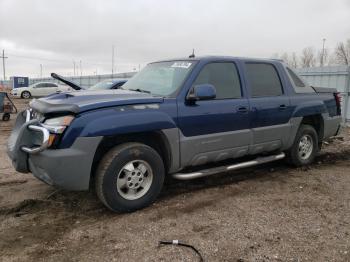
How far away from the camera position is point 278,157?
584 cm

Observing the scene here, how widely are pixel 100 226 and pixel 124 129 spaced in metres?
1.05

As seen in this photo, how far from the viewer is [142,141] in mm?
4363

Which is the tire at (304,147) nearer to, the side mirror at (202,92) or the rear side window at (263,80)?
the rear side window at (263,80)

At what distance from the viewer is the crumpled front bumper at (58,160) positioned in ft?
12.0

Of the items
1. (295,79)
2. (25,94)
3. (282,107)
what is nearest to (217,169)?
(282,107)

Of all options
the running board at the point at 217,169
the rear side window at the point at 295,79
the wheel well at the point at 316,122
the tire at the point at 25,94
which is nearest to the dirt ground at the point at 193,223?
the running board at the point at 217,169

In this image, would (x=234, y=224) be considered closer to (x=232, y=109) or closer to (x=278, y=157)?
(x=232, y=109)

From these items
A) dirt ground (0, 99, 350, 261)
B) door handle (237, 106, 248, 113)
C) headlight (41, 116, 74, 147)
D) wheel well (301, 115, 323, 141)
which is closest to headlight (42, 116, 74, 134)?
headlight (41, 116, 74, 147)

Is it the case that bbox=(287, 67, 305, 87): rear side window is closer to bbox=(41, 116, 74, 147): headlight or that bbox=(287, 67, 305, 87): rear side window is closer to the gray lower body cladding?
the gray lower body cladding

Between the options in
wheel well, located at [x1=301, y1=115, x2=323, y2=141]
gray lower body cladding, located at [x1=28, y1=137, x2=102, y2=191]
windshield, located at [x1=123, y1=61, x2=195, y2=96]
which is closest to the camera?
gray lower body cladding, located at [x1=28, y1=137, x2=102, y2=191]

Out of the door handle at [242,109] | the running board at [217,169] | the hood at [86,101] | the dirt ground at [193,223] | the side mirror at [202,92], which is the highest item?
the side mirror at [202,92]

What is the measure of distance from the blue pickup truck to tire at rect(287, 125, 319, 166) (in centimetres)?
4

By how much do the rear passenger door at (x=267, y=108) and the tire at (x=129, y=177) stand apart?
1763 millimetres

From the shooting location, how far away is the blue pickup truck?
376 cm
